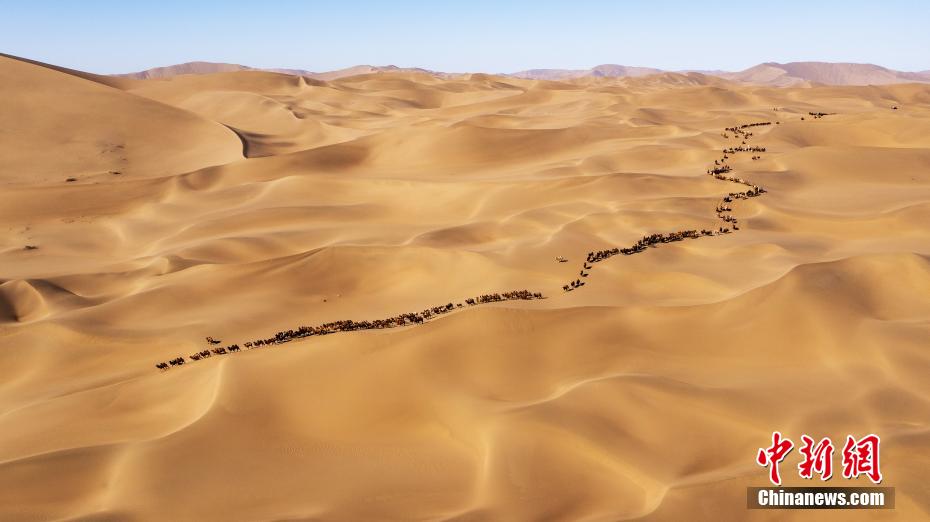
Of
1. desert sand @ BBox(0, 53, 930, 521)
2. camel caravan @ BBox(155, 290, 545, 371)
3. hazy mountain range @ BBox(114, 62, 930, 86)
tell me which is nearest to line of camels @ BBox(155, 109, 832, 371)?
camel caravan @ BBox(155, 290, 545, 371)

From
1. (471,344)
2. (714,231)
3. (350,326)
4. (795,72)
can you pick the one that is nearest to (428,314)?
(350,326)

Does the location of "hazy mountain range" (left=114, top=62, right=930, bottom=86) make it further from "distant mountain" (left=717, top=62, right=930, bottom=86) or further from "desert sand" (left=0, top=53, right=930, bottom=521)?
"desert sand" (left=0, top=53, right=930, bottom=521)

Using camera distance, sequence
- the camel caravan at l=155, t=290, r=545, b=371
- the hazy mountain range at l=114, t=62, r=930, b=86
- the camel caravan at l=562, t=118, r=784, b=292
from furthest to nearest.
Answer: the hazy mountain range at l=114, t=62, r=930, b=86
the camel caravan at l=562, t=118, r=784, b=292
the camel caravan at l=155, t=290, r=545, b=371

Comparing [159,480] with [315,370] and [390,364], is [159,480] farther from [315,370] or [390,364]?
[390,364]

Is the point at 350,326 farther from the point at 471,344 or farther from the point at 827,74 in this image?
the point at 827,74

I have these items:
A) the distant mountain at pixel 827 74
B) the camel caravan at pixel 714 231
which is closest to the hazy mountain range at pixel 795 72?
the distant mountain at pixel 827 74

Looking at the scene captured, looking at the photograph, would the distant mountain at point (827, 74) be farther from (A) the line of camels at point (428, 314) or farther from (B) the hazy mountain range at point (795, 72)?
(A) the line of camels at point (428, 314)
